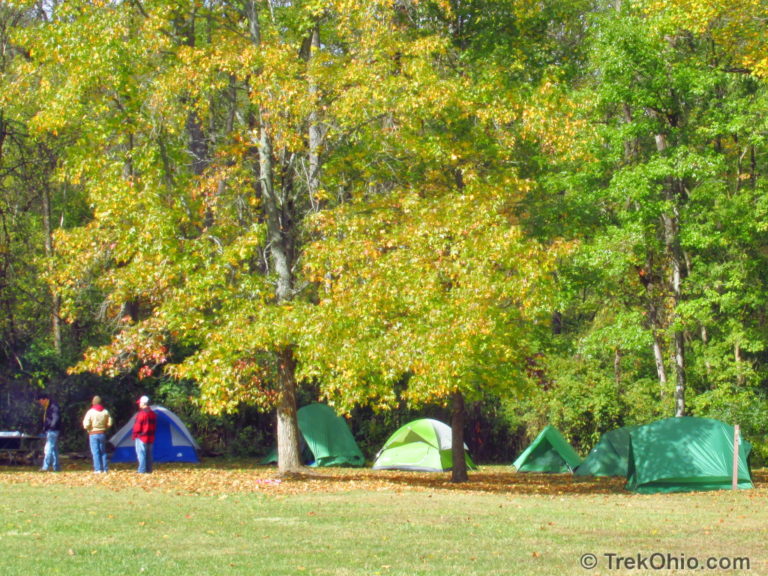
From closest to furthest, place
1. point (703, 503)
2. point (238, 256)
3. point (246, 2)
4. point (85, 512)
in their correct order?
point (85, 512) < point (703, 503) < point (238, 256) < point (246, 2)

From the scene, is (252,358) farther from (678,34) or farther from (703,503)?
(678,34)

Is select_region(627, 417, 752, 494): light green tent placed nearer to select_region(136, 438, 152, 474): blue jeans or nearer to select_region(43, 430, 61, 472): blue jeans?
select_region(136, 438, 152, 474): blue jeans

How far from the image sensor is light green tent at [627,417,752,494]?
59.9ft

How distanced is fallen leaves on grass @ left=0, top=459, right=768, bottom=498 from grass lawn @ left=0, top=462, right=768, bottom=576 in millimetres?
113

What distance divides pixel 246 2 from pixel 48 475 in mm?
10069

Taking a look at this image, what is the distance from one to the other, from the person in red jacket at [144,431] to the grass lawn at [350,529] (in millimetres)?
575

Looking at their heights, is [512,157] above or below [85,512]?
above

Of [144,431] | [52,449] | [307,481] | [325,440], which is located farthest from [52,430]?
[325,440]

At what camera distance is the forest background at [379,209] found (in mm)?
16203

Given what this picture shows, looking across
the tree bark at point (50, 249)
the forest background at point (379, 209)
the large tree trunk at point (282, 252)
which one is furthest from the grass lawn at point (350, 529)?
the tree bark at point (50, 249)

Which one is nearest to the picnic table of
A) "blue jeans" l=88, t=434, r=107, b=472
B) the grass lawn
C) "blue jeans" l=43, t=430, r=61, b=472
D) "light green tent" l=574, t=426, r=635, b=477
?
"blue jeans" l=43, t=430, r=61, b=472

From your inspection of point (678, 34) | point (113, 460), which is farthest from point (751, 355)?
point (113, 460)

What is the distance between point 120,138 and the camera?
17344 millimetres

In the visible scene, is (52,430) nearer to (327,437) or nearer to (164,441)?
(164,441)
